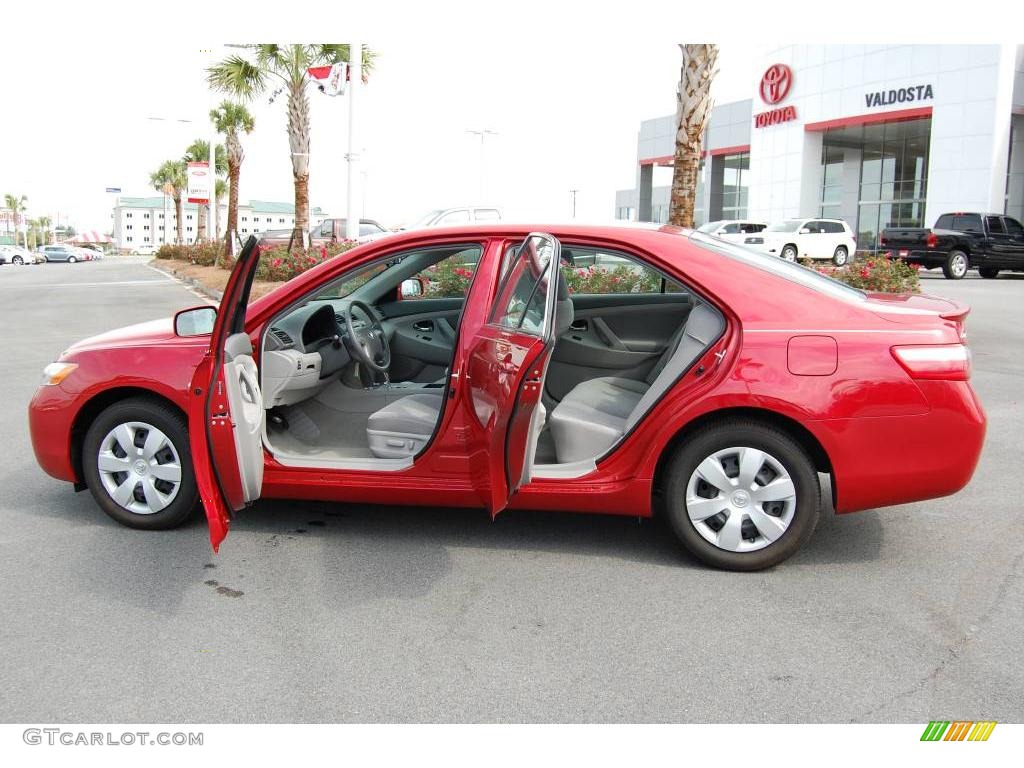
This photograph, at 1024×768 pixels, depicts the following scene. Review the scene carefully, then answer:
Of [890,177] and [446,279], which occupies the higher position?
[890,177]

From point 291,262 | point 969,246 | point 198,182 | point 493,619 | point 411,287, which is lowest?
point 493,619

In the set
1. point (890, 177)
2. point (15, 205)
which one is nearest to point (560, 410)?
point (890, 177)

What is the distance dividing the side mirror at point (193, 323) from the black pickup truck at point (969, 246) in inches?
980

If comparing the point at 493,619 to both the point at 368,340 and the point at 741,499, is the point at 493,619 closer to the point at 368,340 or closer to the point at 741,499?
the point at 741,499

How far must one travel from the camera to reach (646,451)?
4.11m

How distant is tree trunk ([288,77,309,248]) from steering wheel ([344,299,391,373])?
21.8 metres

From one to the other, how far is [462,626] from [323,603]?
62cm

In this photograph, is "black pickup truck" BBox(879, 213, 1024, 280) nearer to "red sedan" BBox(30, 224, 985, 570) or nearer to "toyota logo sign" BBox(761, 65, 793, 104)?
"toyota logo sign" BBox(761, 65, 793, 104)

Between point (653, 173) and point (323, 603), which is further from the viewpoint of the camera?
point (653, 173)

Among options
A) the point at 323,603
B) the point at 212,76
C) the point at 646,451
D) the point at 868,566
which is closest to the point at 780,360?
the point at 646,451

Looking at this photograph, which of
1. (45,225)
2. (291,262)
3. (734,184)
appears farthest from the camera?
(45,225)

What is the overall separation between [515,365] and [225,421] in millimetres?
1203

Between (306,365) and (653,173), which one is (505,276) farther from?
(653,173)

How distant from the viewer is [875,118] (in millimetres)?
37594
